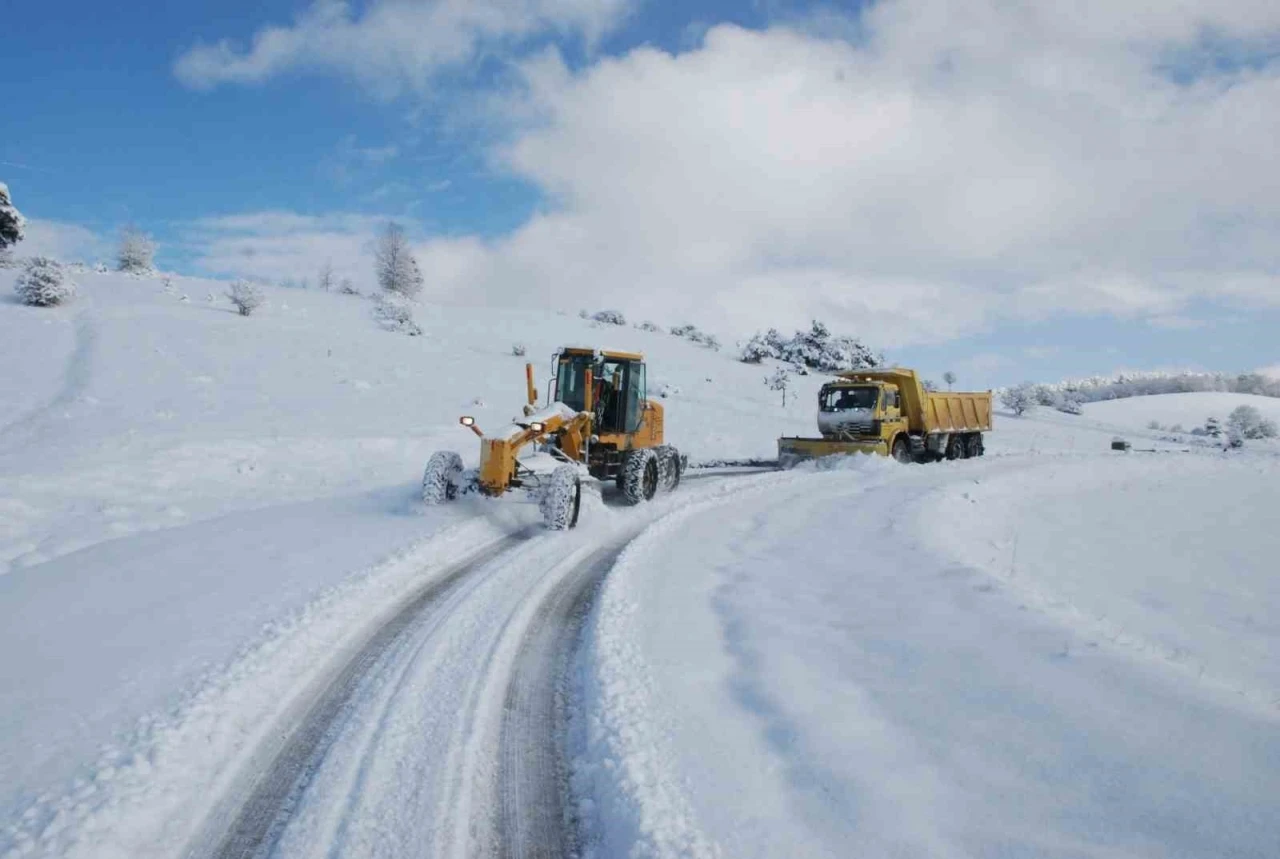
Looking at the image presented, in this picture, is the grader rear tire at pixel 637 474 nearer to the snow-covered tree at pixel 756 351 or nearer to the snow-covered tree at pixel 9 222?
the snow-covered tree at pixel 9 222

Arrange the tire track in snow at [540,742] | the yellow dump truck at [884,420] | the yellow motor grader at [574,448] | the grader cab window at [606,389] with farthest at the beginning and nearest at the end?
the yellow dump truck at [884,420]
the grader cab window at [606,389]
the yellow motor grader at [574,448]
the tire track in snow at [540,742]

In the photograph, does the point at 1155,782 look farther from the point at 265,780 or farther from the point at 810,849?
the point at 265,780

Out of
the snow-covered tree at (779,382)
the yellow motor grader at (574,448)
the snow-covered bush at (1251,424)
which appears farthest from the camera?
the snow-covered bush at (1251,424)

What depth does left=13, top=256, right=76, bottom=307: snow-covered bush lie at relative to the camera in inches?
1143

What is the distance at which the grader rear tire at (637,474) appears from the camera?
12.5 metres

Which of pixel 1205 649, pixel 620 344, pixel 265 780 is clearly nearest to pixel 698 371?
pixel 620 344

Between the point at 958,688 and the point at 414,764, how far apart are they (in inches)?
142

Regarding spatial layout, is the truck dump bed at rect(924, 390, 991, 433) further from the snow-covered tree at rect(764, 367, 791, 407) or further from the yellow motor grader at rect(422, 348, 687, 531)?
the snow-covered tree at rect(764, 367, 791, 407)

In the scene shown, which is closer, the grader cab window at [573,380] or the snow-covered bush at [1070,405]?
the grader cab window at [573,380]

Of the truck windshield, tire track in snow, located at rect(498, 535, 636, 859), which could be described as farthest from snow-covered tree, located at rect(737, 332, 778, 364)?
tire track in snow, located at rect(498, 535, 636, 859)

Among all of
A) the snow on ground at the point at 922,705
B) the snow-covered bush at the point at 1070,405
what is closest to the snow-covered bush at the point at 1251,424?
the snow-covered bush at the point at 1070,405

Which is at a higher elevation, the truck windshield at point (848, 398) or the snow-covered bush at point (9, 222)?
the snow-covered bush at point (9, 222)

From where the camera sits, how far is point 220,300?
40312mm

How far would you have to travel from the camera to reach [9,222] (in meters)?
26.2
